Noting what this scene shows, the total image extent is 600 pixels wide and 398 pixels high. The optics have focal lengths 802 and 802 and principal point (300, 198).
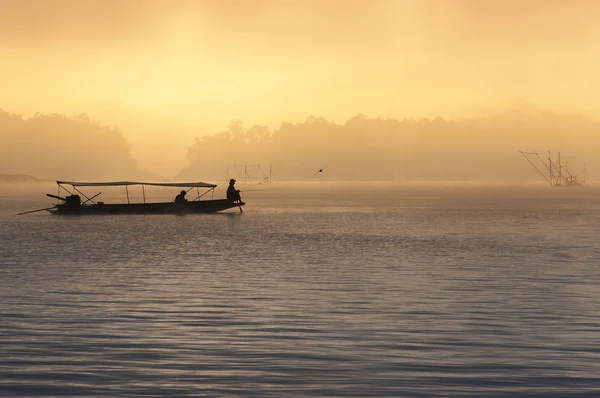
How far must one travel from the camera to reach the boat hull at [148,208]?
12000 cm

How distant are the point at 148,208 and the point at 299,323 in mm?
99634

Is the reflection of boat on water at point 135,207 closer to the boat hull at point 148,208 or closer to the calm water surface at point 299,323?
the boat hull at point 148,208

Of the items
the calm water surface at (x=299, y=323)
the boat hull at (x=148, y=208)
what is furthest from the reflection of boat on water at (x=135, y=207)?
the calm water surface at (x=299, y=323)

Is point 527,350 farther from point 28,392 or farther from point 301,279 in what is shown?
point 301,279

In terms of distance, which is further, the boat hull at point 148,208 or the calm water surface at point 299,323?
the boat hull at point 148,208

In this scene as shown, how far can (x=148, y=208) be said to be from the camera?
126 meters

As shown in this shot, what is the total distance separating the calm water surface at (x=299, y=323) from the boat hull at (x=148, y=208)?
56160 mm

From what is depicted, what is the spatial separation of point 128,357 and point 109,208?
337 ft

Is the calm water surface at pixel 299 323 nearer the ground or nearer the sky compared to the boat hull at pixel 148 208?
nearer the ground

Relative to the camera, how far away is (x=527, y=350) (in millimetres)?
23984

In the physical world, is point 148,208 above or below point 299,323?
above

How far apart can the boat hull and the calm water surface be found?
56160 mm

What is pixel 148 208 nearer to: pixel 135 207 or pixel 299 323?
pixel 135 207

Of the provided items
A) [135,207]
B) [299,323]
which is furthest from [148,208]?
[299,323]
